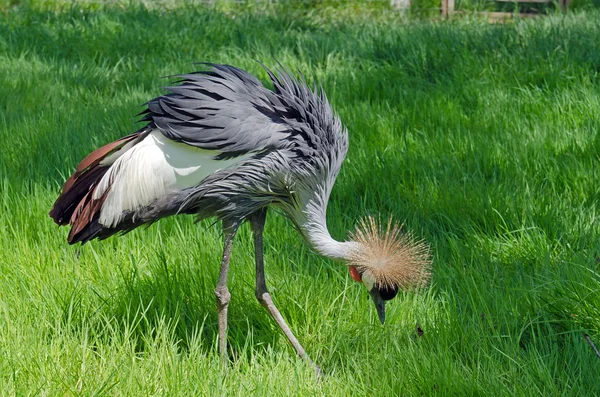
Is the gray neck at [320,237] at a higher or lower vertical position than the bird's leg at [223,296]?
higher

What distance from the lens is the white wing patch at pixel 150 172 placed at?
3.06m

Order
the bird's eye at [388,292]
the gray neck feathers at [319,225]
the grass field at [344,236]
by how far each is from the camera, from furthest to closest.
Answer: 1. the gray neck feathers at [319,225]
2. the bird's eye at [388,292]
3. the grass field at [344,236]

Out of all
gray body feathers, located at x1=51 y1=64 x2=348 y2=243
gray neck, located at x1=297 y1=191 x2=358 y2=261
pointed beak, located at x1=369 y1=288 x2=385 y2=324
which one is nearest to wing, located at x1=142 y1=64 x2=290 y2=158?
gray body feathers, located at x1=51 y1=64 x2=348 y2=243

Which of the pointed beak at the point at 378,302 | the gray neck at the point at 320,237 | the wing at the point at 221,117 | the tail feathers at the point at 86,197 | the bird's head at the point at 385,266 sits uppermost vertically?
the wing at the point at 221,117

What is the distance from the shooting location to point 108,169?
3156 millimetres

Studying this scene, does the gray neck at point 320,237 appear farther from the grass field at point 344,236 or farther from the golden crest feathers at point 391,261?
the grass field at point 344,236

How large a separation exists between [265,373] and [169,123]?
980 millimetres

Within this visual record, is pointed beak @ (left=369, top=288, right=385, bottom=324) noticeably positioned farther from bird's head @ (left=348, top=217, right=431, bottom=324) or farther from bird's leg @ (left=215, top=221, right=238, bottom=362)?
bird's leg @ (left=215, top=221, right=238, bottom=362)

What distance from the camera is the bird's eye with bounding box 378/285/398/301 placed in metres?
3.05

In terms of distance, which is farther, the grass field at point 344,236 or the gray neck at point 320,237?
the gray neck at point 320,237

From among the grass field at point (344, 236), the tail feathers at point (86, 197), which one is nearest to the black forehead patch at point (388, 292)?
the grass field at point (344, 236)

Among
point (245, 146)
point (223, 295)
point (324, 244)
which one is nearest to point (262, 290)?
point (223, 295)

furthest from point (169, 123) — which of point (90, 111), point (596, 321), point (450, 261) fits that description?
point (90, 111)

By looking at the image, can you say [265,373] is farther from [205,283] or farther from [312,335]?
[205,283]
